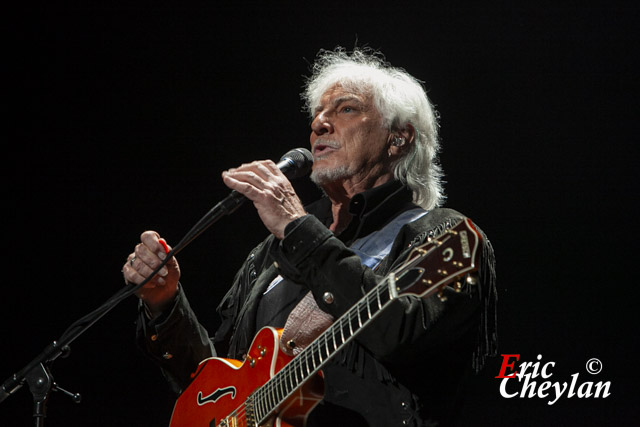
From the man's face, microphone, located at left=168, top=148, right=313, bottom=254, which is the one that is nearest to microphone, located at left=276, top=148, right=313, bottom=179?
microphone, located at left=168, top=148, right=313, bottom=254

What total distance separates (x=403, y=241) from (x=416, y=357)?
34cm

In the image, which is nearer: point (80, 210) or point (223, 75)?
point (80, 210)

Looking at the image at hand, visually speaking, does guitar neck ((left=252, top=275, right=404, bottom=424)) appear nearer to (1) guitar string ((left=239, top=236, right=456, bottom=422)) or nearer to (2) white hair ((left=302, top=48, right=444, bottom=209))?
(1) guitar string ((left=239, top=236, right=456, bottom=422))

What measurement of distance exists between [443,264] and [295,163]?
795 mm

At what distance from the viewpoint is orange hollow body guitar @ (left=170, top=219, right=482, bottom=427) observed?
127cm

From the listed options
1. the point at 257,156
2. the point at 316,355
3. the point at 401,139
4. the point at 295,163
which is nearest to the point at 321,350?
the point at 316,355

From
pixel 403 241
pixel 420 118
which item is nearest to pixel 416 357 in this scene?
pixel 403 241

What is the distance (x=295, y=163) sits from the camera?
1.95 m

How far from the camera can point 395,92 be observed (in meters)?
2.33

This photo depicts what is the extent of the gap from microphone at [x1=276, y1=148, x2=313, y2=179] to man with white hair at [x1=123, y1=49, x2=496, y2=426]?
0.16m

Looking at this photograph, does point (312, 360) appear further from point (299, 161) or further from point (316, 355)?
point (299, 161)

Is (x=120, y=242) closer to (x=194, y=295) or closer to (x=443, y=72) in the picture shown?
(x=194, y=295)

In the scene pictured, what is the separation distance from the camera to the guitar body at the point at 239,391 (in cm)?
153

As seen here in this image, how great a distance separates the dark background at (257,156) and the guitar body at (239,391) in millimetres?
1456
